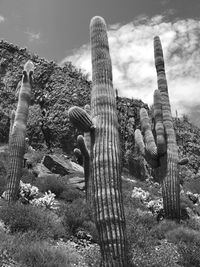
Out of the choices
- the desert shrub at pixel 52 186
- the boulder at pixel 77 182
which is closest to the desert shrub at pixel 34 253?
the desert shrub at pixel 52 186

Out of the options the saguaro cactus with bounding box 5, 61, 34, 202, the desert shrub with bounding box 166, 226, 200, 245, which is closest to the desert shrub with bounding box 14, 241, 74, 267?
the desert shrub with bounding box 166, 226, 200, 245

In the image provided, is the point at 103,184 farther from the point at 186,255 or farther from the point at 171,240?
the point at 171,240

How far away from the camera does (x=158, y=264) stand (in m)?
7.01

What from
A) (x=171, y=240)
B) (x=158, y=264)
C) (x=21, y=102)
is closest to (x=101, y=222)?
(x=158, y=264)

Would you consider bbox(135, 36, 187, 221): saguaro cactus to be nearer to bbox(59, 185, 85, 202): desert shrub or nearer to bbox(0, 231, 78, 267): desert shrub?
bbox(59, 185, 85, 202): desert shrub

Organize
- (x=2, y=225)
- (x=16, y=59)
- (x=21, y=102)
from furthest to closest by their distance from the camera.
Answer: (x=16, y=59)
(x=21, y=102)
(x=2, y=225)

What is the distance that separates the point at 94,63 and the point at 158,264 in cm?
456

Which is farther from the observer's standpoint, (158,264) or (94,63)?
(94,63)

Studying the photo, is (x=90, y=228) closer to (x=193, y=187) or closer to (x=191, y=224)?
(x=191, y=224)

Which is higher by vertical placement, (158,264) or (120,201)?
(120,201)

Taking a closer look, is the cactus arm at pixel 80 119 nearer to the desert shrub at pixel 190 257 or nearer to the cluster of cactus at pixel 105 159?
the cluster of cactus at pixel 105 159

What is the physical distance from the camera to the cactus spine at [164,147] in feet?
37.7

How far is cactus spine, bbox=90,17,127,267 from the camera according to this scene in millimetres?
5988

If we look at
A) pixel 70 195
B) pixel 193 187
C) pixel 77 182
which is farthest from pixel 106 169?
pixel 193 187
